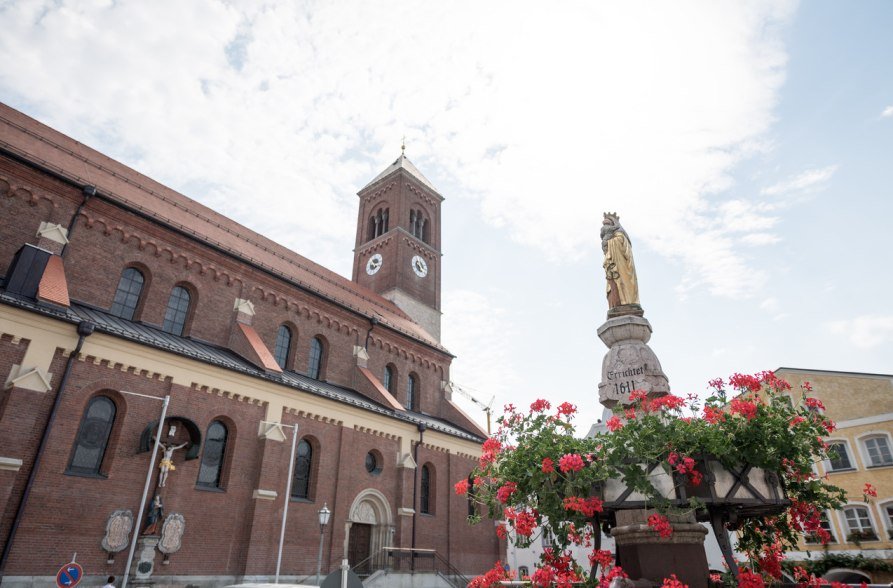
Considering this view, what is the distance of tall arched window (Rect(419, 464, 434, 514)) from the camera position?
897 inches

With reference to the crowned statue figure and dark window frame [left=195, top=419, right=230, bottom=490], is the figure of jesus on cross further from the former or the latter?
the crowned statue figure

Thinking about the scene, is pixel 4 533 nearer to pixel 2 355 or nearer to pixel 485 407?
pixel 2 355

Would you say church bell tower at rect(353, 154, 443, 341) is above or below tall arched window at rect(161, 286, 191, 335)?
above

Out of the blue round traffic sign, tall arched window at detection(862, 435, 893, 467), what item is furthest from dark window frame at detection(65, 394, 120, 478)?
tall arched window at detection(862, 435, 893, 467)

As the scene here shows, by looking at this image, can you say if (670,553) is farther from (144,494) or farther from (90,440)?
(90,440)

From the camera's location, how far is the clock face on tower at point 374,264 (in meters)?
37.4

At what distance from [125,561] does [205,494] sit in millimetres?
2524

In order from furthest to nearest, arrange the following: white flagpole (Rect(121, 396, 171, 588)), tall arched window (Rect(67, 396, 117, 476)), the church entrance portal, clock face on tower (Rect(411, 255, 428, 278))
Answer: clock face on tower (Rect(411, 255, 428, 278)) → the church entrance portal → tall arched window (Rect(67, 396, 117, 476)) → white flagpole (Rect(121, 396, 171, 588))

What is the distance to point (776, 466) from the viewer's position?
16.6 ft

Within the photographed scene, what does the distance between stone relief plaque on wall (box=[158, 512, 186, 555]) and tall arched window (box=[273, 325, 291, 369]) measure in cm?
807

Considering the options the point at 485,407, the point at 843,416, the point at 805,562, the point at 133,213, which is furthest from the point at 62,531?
the point at 485,407

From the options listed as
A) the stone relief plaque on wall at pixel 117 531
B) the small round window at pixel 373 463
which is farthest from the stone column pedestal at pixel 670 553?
the small round window at pixel 373 463

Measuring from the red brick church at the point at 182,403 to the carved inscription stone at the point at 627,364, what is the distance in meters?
12.1

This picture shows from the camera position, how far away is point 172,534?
14.2 meters
